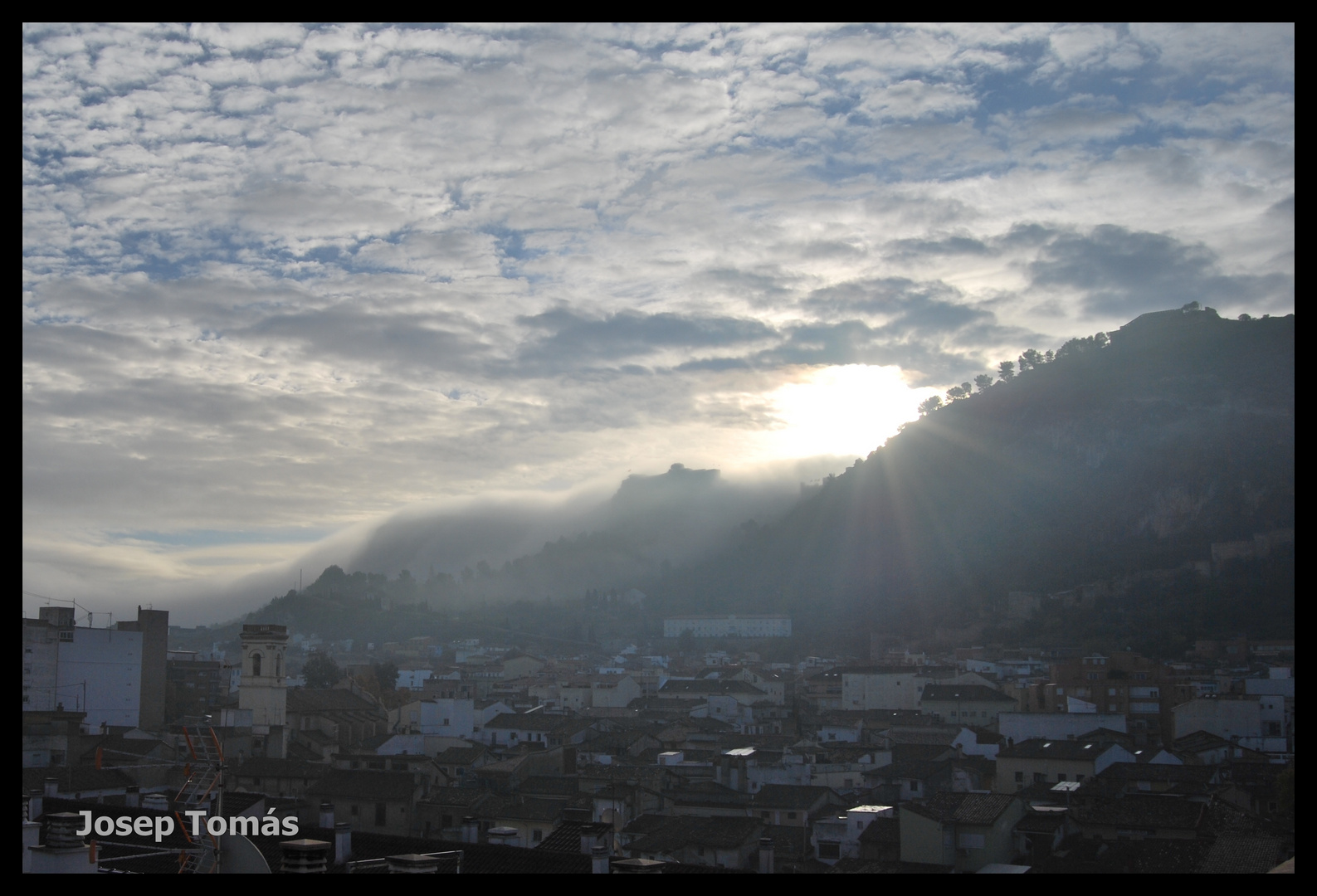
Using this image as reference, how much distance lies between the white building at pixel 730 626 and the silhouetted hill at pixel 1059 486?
2821 mm

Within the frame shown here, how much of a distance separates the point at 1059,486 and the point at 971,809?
87.2m

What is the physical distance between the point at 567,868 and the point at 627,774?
14.1m

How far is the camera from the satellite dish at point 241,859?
35.6 ft

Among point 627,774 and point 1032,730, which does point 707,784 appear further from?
point 1032,730

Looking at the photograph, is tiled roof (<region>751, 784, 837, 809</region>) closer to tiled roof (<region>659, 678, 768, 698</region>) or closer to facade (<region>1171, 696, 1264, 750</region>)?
facade (<region>1171, 696, 1264, 750</region>)

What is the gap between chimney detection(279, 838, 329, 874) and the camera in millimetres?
10117

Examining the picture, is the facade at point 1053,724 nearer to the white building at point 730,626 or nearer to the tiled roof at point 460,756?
the tiled roof at point 460,756

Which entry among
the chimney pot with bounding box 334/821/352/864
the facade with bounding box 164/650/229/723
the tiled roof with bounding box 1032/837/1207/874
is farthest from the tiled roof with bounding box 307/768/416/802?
the facade with bounding box 164/650/229/723

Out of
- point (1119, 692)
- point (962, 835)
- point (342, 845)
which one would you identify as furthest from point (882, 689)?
point (342, 845)

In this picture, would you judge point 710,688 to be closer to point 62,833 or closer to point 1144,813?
point 1144,813

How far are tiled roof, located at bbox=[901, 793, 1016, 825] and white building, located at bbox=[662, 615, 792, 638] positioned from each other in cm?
8095

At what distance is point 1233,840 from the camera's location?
19500mm

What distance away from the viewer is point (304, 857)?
33.2ft
